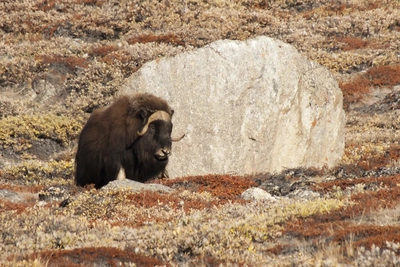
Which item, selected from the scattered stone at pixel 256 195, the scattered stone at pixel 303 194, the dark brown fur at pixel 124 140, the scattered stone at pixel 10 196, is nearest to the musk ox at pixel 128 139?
the dark brown fur at pixel 124 140

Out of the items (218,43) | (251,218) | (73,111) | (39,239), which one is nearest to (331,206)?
(251,218)

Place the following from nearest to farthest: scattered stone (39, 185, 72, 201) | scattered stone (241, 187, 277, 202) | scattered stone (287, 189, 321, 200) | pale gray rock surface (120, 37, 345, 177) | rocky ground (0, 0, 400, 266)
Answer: rocky ground (0, 0, 400, 266), scattered stone (287, 189, 321, 200), scattered stone (241, 187, 277, 202), scattered stone (39, 185, 72, 201), pale gray rock surface (120, 37, 345, 177)

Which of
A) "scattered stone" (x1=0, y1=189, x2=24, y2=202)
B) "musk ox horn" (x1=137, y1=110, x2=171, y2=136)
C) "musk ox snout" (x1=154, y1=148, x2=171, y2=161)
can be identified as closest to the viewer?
"scattered stone" (x1=0, y1=189, x2=24, y2=202)

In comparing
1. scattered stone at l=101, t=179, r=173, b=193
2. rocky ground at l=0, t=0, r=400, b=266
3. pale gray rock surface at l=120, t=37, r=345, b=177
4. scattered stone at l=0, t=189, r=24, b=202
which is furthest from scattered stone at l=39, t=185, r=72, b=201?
pale gray rock surface at l=120, t=37, r=345, b=177

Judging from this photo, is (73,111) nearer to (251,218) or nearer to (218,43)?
(218,43)

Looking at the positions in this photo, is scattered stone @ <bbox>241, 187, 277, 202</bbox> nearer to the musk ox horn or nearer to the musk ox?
the musk ox

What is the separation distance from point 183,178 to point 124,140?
158 cm

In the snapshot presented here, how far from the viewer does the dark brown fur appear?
13500mm

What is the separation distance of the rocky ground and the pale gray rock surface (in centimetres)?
136

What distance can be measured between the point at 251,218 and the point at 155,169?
5400mm

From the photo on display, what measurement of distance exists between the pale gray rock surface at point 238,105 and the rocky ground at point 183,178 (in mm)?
1362

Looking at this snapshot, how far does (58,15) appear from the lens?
37.1m

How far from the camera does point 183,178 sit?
1425 centimetres

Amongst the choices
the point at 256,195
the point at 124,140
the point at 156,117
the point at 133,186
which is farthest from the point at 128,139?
the point at 256,195
